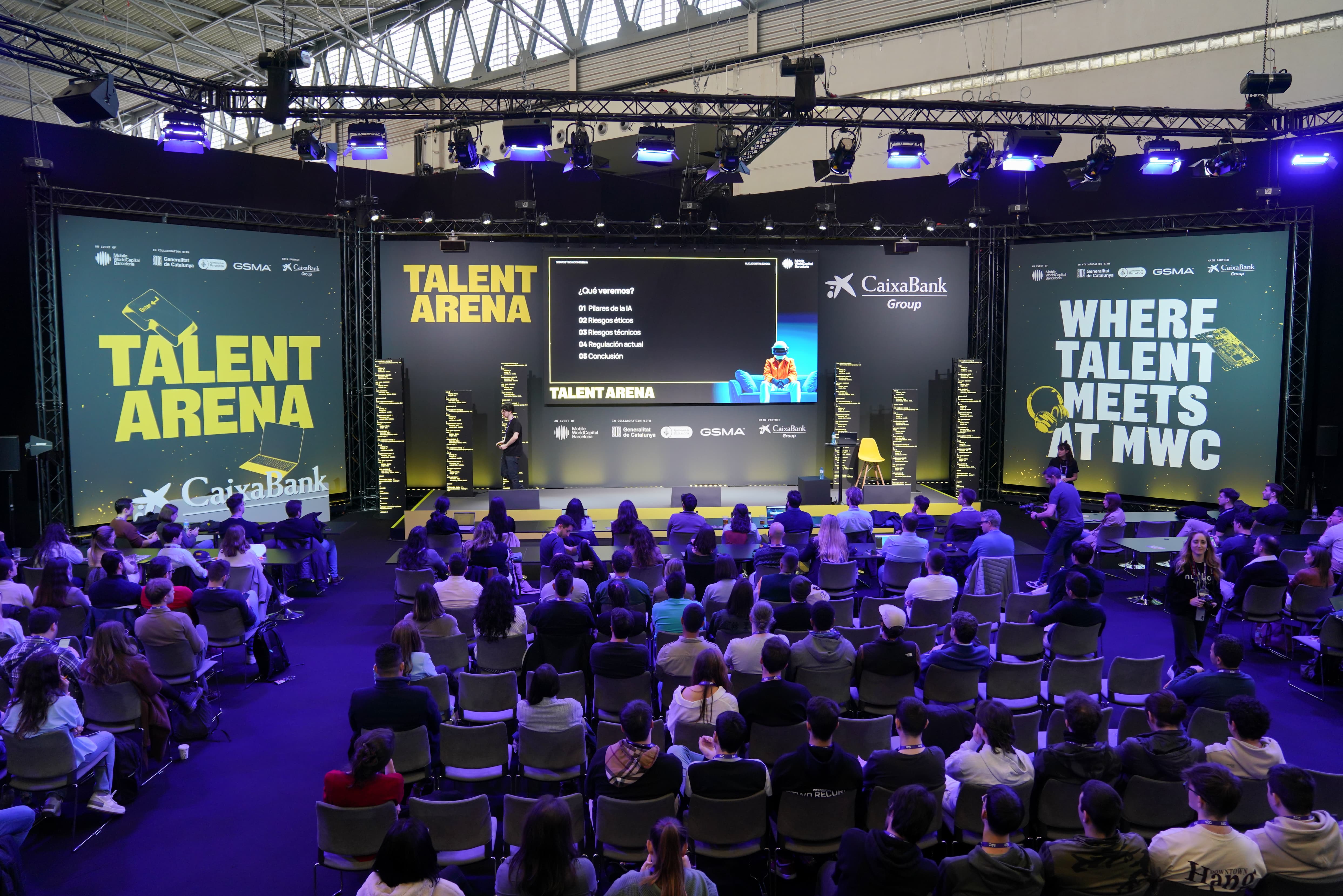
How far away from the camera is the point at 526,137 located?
10.7m

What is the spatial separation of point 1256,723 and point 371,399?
13.5 m

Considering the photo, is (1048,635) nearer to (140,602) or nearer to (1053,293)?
(140,602)

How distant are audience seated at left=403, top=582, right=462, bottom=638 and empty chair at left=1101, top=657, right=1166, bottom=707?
4416mm

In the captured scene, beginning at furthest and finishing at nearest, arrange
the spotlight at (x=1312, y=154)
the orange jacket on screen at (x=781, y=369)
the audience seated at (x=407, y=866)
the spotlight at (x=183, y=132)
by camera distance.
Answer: the orange jacket on screen at (x=781, y=369) → the spotlight at (x=1312, y=154) → the spotlight at (x=183, y=132) → the audience seated at (x=407, y=866)

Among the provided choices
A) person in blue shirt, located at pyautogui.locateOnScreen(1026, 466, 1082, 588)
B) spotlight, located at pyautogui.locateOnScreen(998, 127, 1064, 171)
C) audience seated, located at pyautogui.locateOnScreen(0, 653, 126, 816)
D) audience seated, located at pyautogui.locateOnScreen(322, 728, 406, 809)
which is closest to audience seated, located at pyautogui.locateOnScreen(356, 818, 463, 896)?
audience seated, located at pyautogui.locateOnScreen(322, 728, 406, 809)

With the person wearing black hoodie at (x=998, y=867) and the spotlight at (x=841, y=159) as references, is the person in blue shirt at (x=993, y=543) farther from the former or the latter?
the person wearing black hoodie at (x=998, y=867)

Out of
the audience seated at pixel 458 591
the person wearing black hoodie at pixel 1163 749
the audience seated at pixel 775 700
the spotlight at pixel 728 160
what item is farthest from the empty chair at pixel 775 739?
the spotlight at pixel 728 160

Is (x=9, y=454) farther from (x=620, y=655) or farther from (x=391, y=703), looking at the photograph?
(x=620, y=655)

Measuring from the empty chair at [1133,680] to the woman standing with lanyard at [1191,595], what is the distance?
5.24ft

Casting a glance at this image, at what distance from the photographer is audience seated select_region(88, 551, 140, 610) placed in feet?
23.6

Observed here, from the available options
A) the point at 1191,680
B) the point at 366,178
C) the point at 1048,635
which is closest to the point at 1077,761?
the point at 1191,680

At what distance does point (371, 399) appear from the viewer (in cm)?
1530

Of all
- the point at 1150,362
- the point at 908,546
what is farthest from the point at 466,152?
the point at 1150,362

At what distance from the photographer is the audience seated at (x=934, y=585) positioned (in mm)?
7254
